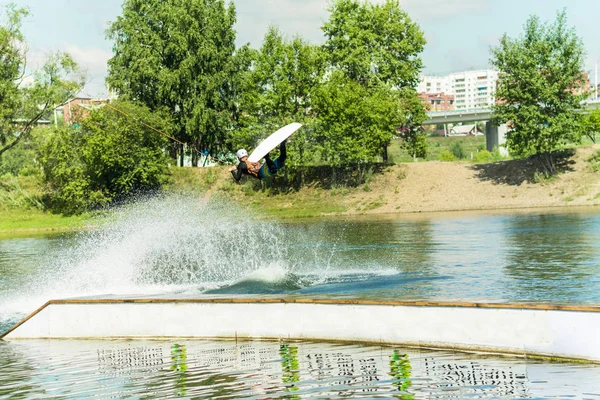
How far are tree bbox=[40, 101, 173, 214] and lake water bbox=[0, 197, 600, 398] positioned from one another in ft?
45.1

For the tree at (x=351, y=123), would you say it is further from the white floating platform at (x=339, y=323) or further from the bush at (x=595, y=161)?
the white floating platform at (x=339, y=323)

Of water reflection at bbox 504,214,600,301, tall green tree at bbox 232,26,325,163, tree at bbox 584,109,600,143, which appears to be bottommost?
water reflection at bbox 504,214,600,301

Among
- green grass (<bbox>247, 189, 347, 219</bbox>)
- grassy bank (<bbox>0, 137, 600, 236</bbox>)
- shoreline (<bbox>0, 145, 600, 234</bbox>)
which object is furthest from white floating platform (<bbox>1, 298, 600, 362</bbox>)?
green grass (<bbox>247, 189, 347, 219</bbox>)

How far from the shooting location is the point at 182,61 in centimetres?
6275

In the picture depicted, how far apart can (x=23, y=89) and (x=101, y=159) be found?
9.31m

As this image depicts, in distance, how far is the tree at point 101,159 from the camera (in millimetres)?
56750

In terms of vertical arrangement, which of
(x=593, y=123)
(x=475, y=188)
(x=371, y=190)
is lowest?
(x=475, y=188)

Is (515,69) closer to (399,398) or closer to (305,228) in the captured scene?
(305,228)

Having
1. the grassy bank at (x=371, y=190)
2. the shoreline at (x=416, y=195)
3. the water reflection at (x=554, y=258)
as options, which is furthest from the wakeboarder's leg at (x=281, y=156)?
the grassy bank at (x=371, y=190)

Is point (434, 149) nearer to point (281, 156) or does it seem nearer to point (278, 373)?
point (281, 156)

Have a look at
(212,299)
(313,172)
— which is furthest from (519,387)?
(313,172)

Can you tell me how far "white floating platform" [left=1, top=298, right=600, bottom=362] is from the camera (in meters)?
9.92

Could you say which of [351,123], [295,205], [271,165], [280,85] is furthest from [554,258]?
[280,85]

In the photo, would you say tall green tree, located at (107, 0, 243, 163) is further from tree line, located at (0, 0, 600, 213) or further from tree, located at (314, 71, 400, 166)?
tree, located at (314, 71, 400, 166)
